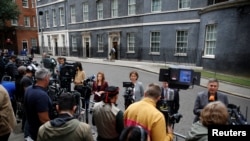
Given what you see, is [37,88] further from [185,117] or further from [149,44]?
[149,44]

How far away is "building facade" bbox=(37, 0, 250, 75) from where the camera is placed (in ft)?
51.4

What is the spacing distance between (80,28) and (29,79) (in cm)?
2828

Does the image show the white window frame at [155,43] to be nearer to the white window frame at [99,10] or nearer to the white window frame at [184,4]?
the white window frame at [184,4]

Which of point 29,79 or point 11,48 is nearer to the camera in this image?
point 29,79

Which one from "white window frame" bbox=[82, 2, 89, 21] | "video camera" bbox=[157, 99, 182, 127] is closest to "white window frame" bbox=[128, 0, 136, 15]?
"white window frame" bbox=[82, 2, 89, 21]

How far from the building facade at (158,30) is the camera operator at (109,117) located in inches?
526

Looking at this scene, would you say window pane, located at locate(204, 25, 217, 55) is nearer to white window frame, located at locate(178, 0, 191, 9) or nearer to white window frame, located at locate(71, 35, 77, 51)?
white window frame, located at locate(178, 0, 191, 9)

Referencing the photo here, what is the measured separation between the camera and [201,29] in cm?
1880

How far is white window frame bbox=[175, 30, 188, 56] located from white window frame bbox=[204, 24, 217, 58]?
8.21ft

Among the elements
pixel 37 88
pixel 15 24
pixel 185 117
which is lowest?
pixel 185 117

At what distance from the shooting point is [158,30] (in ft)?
74.3

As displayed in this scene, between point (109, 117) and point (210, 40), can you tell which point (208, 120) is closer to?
point (109, 117)

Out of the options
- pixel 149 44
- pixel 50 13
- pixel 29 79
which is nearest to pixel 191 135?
pixel 29 79

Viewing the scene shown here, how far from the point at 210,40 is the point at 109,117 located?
16.5m
